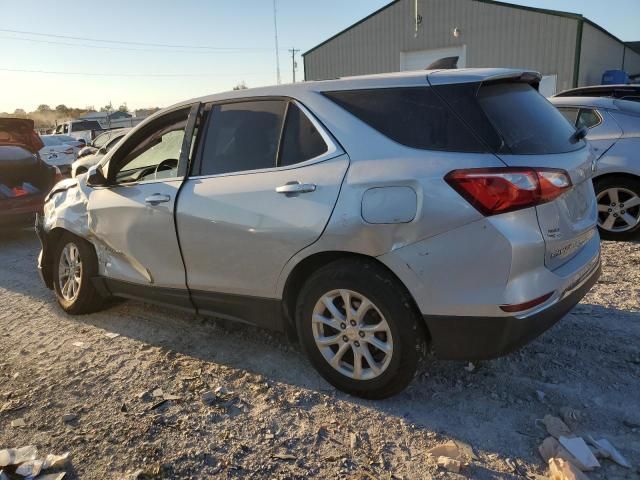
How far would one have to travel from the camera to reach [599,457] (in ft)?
8.02

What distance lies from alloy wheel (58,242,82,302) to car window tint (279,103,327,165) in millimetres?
2284

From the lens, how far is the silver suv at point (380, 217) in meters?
2.51

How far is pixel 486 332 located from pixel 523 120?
113 cm

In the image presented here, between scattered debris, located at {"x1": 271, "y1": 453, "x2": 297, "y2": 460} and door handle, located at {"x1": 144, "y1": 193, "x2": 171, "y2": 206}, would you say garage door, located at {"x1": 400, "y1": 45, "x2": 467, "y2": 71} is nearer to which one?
door handle, located at {"x1": 144, "y1": 193, "x2": 171, "y2": 206}

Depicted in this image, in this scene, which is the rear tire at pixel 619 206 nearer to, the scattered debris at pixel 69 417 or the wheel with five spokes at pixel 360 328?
the wheel with five spokes at pixel 360 328

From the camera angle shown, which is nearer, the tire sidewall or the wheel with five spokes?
the wheel with five spokes

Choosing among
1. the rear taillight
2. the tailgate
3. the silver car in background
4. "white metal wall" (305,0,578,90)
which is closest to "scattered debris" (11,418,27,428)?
the rear taillight

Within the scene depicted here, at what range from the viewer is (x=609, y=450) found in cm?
245

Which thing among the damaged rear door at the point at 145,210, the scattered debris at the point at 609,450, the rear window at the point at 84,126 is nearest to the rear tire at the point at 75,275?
the damaged rear door at the point at 145,210

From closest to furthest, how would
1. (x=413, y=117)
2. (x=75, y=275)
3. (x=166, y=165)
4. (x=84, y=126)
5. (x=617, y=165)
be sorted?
(x=413, y=117) < (x=166, y=165) < (x=75, y=275) < (x=617, y=165) < (x=84, y=126)

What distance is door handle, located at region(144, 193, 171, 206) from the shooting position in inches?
141

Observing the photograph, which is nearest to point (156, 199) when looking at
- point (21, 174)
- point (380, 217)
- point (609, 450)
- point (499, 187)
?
point (380, 217)

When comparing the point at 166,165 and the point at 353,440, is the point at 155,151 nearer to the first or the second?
the point at 166,165

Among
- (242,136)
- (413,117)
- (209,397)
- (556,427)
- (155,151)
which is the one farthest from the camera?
(155,151)
